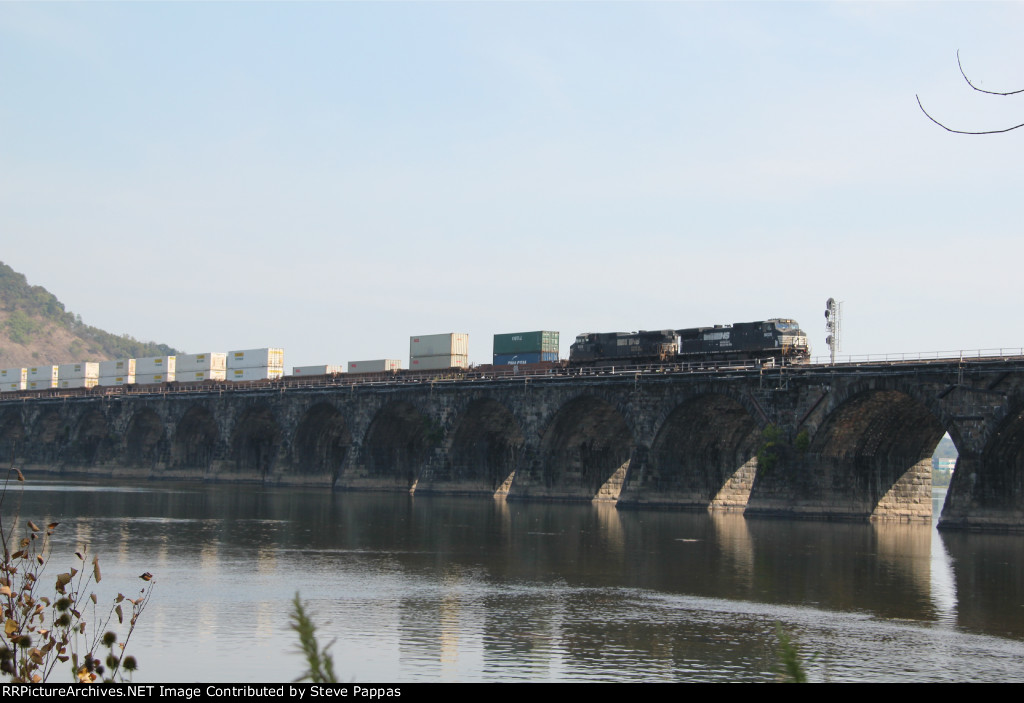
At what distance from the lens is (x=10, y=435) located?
11719 cm

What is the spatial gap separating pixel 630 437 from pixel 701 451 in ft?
25.6

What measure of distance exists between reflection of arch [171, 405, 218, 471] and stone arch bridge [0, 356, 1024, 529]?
0.53 feet

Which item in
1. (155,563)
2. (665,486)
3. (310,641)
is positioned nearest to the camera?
(310,641)

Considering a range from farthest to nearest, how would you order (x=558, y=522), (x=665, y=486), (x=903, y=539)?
(x=665, y=486) → (x=558, y=522) → (x=903, y=539)

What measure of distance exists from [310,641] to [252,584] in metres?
27.6

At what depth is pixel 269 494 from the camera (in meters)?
79.2

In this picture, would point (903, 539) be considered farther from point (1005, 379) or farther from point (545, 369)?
point (545, 369)

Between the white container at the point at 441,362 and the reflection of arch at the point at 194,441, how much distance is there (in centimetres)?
2224

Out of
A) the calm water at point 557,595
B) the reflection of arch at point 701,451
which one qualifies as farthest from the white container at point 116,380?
the reflection of arch at point 701,451

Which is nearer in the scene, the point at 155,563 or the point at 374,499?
the point at 155,563

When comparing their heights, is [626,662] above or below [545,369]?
below

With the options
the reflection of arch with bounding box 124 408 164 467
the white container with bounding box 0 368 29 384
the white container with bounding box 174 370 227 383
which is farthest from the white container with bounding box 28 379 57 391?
the reflection of arch with bounding box 124 408 164 467

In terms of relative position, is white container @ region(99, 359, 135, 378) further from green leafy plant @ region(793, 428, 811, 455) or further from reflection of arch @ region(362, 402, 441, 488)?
green leafy plant @ region(793, 428, 811, 455)

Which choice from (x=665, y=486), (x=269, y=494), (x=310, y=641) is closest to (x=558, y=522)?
(x=665, y=486)
